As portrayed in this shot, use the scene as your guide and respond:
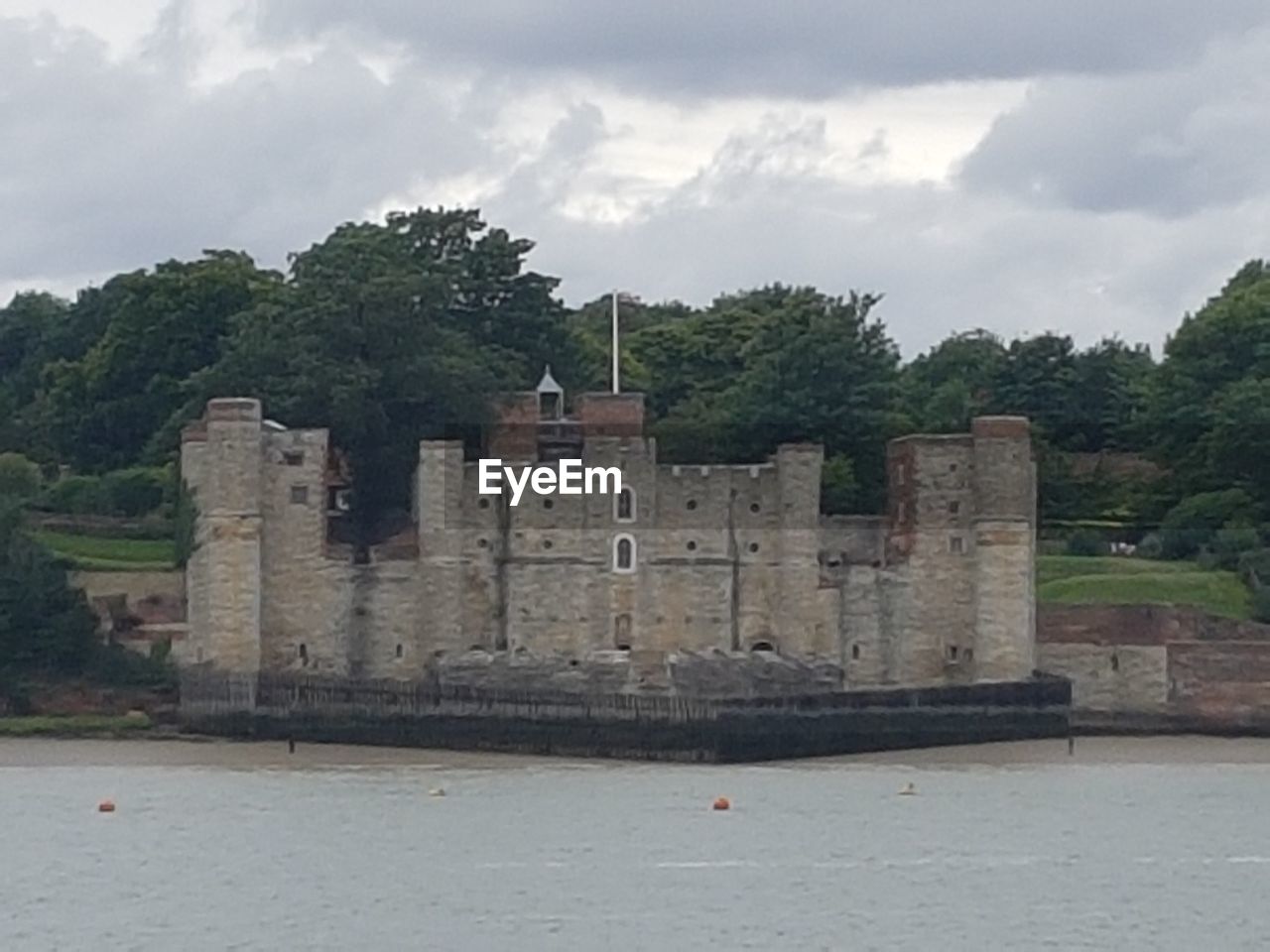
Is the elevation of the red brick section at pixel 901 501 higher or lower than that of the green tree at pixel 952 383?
lower

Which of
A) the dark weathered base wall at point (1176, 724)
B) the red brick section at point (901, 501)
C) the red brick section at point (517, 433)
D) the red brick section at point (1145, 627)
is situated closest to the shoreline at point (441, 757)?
the dark weathered base wall at point (1176, 724)

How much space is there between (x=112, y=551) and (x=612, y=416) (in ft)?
36.0

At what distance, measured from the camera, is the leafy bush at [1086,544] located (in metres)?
80.2

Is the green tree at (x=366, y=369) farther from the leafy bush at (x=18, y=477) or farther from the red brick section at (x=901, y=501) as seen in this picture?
the red brick section at (x=901, y=501)

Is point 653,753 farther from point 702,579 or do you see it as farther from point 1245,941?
point 1245,941

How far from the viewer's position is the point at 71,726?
66.8 m

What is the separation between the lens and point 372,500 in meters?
75.7

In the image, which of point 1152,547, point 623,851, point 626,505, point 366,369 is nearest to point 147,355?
point 366,369

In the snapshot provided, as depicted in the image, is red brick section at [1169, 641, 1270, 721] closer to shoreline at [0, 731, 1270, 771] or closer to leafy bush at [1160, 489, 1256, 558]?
shoreline at [0, 731, 1270, 771]

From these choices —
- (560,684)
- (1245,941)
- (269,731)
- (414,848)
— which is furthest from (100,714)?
(1245,941)

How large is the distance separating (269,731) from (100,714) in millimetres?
3680

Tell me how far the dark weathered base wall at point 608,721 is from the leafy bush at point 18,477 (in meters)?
14.4

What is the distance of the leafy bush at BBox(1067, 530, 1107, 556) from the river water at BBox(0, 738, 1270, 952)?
44.9 feet

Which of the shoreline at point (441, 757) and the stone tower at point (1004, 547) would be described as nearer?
the shoreline at point (441, 757)
